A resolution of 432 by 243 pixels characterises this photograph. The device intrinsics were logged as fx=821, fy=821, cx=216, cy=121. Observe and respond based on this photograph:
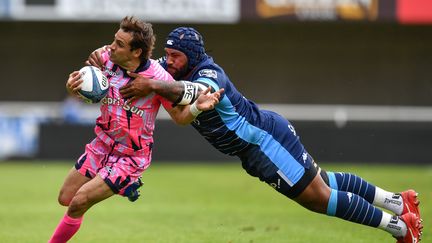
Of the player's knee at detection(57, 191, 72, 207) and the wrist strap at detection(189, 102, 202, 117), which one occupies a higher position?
the wrist strap at detection(189, 102, 202, 117)

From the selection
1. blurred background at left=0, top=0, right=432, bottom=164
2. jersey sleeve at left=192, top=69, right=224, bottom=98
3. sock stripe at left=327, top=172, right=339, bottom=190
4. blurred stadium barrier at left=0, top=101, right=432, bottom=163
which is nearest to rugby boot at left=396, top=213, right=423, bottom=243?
sock stripe at left=327, top=172, right=339, bottom=190

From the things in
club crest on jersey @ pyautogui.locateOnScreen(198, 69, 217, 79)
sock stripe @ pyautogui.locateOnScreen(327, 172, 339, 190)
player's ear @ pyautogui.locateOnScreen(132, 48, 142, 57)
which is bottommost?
sock stripe @ pyautogui.locateOnScreen(327, 172, 339, 190)

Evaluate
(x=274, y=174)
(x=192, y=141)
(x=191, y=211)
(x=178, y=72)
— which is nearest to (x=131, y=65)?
(x=178, y=72)

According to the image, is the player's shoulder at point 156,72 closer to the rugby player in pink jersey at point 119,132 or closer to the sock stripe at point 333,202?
the rugby player in pink jersey at point 119,132

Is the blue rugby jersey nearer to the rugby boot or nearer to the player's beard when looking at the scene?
the player's beard

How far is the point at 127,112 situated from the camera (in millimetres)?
8133

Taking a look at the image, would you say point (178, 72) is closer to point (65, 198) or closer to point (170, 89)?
point (170, 89)

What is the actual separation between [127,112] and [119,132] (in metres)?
0.22

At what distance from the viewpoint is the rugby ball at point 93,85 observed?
7867 millimetres

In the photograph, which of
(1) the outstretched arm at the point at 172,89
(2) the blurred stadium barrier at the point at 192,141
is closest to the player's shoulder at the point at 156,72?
(1) the outstretched arm at the point at 172,89

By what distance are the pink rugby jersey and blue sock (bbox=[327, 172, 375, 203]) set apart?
2.01m

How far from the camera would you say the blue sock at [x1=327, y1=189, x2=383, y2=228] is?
27.1 ft

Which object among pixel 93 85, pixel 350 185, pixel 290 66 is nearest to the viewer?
pixel 93 85

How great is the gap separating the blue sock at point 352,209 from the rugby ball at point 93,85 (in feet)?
8.26
